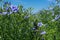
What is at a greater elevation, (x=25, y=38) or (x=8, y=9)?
(x=8, y=9)

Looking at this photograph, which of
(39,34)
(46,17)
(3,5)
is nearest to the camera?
(39,34)

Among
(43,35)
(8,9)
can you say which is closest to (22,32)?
(43,35)

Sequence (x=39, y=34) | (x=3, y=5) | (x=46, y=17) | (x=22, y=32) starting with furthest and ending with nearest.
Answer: (x=46, y=17), (x=3, y=5), (x=22, y=32), (x=39, y=34)

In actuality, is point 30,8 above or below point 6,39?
above

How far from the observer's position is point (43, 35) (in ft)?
12.1

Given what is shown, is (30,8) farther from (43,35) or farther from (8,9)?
(43,35)

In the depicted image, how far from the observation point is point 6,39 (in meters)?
3.83

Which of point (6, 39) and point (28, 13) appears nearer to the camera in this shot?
point (6, 39)

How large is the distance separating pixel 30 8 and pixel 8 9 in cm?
50

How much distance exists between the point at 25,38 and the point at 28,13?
93cm

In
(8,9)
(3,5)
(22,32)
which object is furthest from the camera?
(3,5)

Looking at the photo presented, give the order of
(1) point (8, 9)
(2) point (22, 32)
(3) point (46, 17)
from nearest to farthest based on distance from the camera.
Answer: (2) point (22, 32) < (1) point (8, 9) < (3) point (46, 17)

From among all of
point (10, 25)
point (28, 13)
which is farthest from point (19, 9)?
point (10, 25)

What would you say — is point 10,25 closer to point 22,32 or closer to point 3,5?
point 22,32
